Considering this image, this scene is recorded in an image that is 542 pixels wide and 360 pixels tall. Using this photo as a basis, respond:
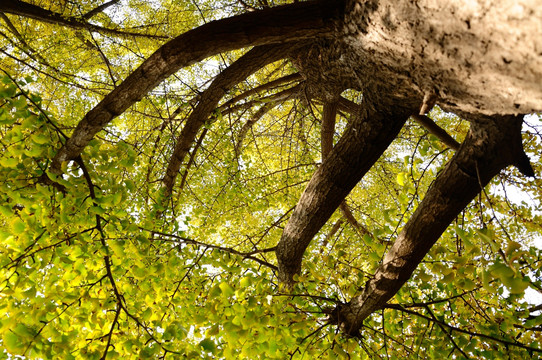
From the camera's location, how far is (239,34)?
1754mm

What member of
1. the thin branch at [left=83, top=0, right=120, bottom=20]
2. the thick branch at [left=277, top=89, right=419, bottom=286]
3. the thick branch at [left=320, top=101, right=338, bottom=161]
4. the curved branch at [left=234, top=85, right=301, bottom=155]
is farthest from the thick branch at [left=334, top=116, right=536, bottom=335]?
the thin branch at [left=83, top=0, right=120, bottom=20]

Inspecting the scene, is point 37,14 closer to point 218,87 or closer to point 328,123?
point 218,87

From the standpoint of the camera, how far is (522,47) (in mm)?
821

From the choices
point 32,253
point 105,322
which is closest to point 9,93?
point 32,253

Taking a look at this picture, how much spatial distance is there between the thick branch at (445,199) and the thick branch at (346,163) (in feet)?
1.42

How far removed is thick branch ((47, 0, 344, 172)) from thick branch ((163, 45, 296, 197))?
88cm

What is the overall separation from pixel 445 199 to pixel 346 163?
0.66 metres

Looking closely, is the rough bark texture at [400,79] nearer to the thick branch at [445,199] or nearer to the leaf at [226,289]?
the thick branch at [445,199]

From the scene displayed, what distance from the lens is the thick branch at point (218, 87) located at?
2697 millimetres

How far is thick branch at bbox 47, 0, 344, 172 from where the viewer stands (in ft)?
5.68

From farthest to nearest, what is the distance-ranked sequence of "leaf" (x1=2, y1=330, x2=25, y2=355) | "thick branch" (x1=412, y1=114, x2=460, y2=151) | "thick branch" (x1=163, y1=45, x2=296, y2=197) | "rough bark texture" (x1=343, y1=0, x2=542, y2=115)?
"thick branch" (x1=412, y1=114, x2=460, y2=151)
"thick branch" (x1=163, y1=45, x2=296, y2=197)
"leaf" (x1=2, y1=330, x2=25, y2=355)
"rough bark texture" (x1=343, y1=0, x2=542, y2=115)

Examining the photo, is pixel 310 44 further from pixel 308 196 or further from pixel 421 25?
pixel 421 25

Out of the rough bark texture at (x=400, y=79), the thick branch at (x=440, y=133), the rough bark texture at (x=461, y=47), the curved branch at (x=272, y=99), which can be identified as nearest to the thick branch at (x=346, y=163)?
the rough bark texture at (x=400, y=79)

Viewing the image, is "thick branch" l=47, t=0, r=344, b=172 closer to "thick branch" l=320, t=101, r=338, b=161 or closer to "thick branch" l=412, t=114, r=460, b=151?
"thick branch" l=412, t=114, r=460, b=151
